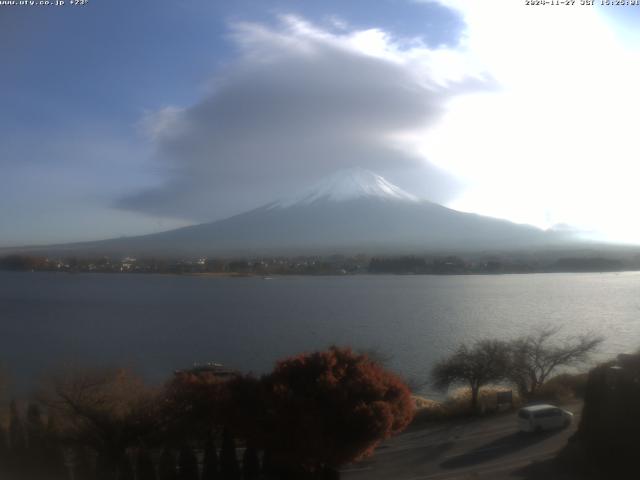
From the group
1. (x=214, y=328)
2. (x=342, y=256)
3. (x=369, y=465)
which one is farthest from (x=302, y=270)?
(x=369, y=465)

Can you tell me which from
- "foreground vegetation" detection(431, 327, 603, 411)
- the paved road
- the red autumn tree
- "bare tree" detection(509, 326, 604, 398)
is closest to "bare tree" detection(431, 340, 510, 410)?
"foreground vegetation" detection(431, 327, 603, 411)

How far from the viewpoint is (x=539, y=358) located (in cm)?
1110

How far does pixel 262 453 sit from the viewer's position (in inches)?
249

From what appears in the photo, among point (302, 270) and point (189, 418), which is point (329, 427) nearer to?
point (189, 418)

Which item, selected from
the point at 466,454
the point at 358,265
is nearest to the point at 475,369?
the point at 466,454

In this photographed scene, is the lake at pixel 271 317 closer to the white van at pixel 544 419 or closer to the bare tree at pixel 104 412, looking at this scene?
the bare tree at pixel 104 412

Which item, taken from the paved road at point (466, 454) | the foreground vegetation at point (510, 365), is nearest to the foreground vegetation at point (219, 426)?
the paved road at point (466, 454)

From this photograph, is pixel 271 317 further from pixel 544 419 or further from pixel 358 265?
pixel 358 265

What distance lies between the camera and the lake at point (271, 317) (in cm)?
1249

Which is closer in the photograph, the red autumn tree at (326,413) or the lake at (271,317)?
the red autumn tree at (326,413)

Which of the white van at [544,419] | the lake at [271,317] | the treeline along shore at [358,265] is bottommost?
the white van at [544,419]

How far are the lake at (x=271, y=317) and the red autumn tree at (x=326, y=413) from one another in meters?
3.66

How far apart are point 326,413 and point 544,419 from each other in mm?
3315

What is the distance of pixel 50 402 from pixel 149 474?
1814 millimetres
